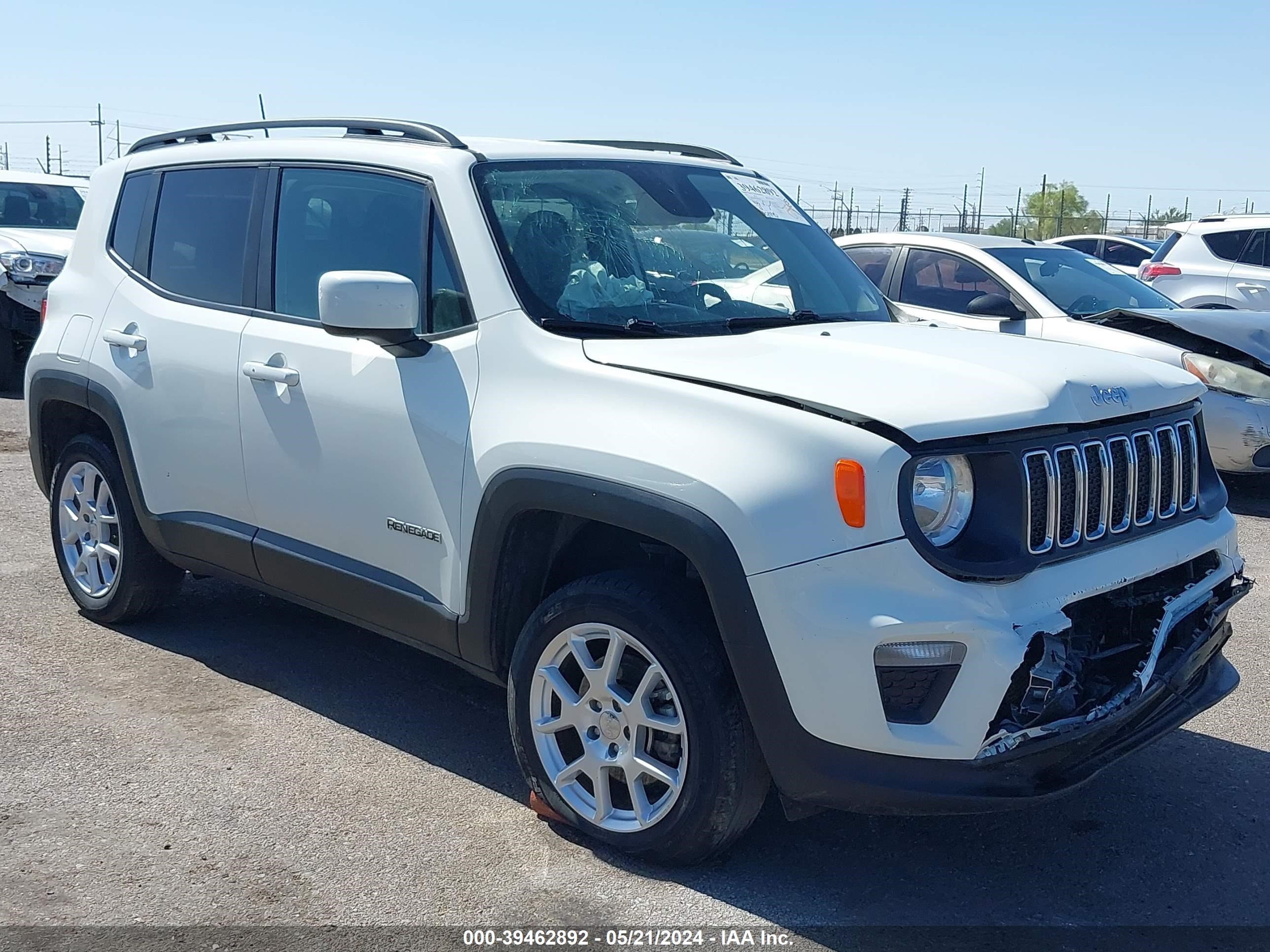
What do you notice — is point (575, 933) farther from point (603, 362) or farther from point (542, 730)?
point (603, 362)

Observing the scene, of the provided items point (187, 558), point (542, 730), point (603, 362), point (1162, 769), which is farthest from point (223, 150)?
point (1162, 769)

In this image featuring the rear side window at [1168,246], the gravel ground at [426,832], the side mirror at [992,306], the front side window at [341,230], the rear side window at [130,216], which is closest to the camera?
the gravel ground at [426,832]

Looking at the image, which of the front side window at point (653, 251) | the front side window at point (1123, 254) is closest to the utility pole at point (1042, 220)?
the front side window at point (1123, 254)

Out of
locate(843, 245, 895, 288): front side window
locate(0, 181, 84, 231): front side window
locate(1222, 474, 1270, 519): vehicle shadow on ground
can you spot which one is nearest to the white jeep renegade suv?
locate(843, 245, 895, 288): front side window

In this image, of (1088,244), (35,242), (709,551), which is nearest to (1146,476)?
(709,551)

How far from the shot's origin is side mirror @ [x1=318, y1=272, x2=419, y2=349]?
3.67 metres

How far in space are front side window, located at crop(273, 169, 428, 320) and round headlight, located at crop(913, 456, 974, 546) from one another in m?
1.68

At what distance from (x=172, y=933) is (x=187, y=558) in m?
1.93

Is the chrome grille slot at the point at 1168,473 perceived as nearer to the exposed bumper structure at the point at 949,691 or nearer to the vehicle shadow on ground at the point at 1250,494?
the exposed bumper structure at the point at 949,691

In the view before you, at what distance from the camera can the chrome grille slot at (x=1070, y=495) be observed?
3.18 metres

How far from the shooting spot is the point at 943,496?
3061mm

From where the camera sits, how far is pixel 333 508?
161 inches

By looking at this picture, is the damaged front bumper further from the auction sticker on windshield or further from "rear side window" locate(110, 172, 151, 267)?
"rear side window" locate(110, 172, 151, 267)

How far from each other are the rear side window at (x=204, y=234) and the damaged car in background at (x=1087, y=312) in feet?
13.6
